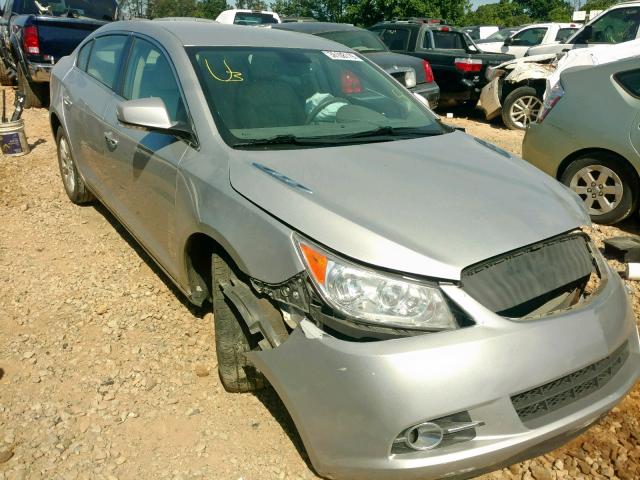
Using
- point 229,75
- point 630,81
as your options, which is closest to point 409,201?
point 229,75

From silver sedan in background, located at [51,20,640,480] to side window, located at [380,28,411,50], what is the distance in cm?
812

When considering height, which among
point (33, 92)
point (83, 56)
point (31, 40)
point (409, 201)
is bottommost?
point (33, 92)

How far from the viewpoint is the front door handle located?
344 cm

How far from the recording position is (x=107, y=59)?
399 cm

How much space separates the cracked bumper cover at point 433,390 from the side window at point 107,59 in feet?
8.72

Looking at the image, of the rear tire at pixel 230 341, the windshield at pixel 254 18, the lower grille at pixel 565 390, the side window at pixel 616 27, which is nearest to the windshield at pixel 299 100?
the rear tire at pixel 230 341

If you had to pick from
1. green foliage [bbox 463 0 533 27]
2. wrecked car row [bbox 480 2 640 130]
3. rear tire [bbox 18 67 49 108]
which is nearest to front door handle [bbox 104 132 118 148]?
wrecked car row [bbox 480 2 640 130]

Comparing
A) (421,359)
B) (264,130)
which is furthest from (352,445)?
(264,130)

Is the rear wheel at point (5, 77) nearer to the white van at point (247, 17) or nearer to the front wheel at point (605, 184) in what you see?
the white van at point (247, 17)

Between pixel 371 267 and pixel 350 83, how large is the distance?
185 centimetres

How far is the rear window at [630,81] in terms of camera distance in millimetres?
4754

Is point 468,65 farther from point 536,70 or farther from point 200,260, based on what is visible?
point 200,260

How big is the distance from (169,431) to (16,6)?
34.1ft

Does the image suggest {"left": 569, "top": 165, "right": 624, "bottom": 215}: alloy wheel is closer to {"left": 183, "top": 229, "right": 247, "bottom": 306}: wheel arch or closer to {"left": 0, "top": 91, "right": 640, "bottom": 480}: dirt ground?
{"left": 0, "top": 91, "right": 640, "bottom": 480}: dirt ground
